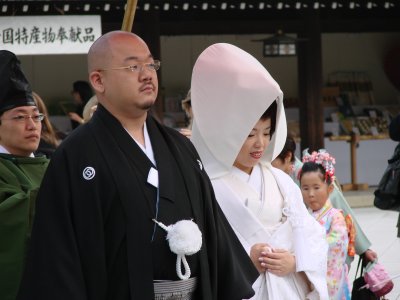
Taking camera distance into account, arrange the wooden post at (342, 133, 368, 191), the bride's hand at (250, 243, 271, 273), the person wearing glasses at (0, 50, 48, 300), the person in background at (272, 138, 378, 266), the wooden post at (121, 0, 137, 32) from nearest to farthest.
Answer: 1. the person wearing glasses at (0, 50, 48, 300)
2. the wooden post at (121, 0, 137, 32)
3. the bride's hand at (250, 243, 271, 273)
4. the person in background at (272, 138, 378, 266)
5. the wooden post at (342, 133, 368, 191)

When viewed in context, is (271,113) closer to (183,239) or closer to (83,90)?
(183,239)

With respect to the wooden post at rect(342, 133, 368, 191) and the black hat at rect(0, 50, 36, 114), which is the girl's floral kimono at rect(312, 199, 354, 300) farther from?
the wooden post at rect(342, 133, 368, 191)

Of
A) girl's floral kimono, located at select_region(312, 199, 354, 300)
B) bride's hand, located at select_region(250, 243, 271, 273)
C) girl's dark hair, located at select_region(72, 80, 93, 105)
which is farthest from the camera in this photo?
girl's dark hair, located at select_region(72, 80, 93, 105)

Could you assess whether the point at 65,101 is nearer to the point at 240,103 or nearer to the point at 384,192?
the point at 384,192

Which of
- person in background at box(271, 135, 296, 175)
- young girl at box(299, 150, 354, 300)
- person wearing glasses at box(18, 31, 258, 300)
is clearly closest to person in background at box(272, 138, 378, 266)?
person in background at box(271, 135, 296, 175)

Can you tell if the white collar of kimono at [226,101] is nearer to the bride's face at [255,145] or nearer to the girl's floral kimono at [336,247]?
the bride's face at [255,145]

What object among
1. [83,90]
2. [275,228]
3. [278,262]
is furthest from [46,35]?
[278,262]

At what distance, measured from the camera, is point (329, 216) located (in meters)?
6.21

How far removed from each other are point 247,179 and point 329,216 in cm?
186

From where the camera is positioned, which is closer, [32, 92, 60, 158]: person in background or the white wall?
[32, 92, 60, 158]: person in background

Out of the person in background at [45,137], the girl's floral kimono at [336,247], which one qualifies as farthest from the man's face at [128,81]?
the girl's floral kimono at [336,247]

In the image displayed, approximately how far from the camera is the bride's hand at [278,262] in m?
4.30

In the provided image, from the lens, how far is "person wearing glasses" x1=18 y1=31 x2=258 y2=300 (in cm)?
337

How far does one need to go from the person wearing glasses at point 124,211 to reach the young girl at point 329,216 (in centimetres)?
245
